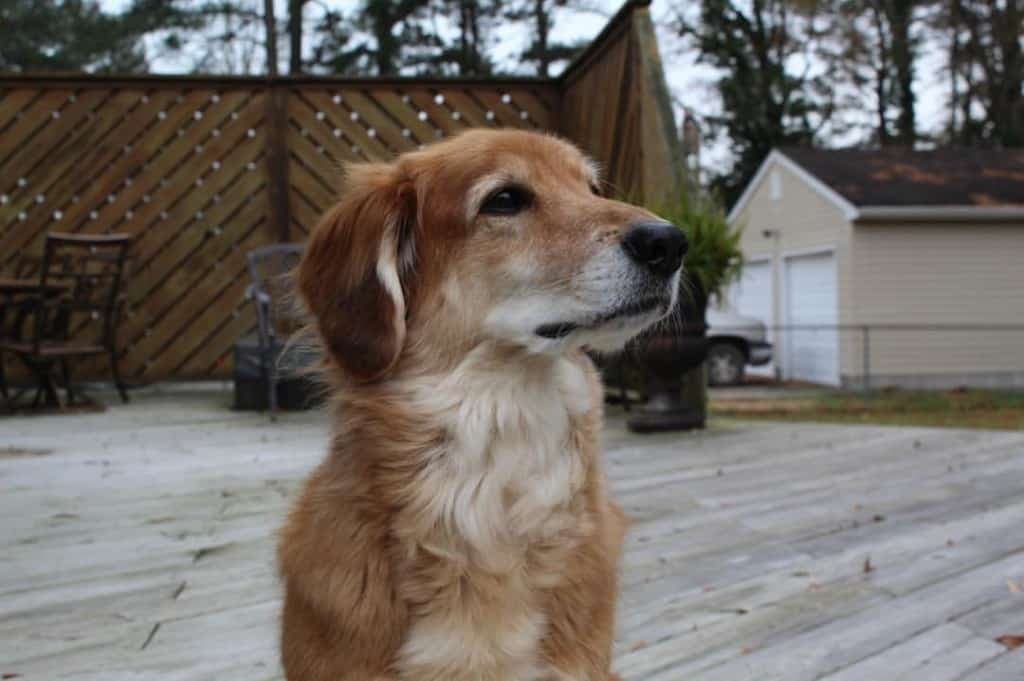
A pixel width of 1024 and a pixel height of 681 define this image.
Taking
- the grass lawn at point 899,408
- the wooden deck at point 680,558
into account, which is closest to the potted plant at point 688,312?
the wooden deck at point 680,558

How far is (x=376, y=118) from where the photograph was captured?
6871 mm

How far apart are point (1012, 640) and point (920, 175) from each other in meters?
15.6

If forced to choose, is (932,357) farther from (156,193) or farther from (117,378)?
(117,378)

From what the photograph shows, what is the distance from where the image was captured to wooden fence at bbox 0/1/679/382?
665 centimetres

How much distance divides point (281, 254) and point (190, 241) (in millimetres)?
1183

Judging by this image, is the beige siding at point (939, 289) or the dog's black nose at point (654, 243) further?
the beige siding at point (939, 289)

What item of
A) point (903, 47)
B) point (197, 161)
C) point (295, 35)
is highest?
point (903, 47)

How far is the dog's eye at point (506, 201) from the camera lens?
5.70 ft

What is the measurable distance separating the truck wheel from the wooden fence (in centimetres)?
845

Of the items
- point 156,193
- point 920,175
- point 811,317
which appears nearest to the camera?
point 156,193

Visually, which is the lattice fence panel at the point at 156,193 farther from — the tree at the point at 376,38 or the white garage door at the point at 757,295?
the white garage door at the point at 757,295

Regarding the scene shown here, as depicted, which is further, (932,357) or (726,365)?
(726,365)

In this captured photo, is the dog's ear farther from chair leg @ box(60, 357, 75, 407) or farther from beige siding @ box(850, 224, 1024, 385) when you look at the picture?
beige siding @ box(850, 224, 1024, 385)

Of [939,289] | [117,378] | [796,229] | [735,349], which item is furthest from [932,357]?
[117,378]
